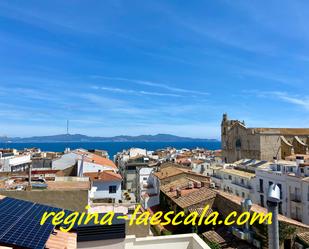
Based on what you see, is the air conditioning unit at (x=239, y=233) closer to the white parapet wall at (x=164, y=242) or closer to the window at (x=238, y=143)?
the white parapet wall at (x=164, y=242)

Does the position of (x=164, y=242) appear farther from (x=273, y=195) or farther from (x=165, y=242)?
(x=273, y=195)

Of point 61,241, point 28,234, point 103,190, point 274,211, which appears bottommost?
point 103,190

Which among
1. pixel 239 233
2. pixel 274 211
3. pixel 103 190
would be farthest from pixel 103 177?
pixel 274 211

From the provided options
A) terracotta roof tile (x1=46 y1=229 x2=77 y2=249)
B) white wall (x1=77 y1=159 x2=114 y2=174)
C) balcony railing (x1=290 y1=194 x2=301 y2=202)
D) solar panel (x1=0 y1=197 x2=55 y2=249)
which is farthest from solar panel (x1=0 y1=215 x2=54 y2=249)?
white wall (x1=77 y1=159 x2=114 y2=174)

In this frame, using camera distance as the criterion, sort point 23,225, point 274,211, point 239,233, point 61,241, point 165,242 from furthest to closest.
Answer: point 239,233 < point 165,242 < point 23,225 < point 61,241 < point 274,211

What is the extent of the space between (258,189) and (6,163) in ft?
151

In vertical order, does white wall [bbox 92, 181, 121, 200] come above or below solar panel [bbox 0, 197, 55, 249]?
below

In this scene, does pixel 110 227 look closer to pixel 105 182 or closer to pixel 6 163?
pixel 105 182

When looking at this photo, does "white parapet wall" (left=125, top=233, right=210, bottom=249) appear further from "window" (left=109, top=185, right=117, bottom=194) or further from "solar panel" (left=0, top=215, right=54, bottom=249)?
"window" (left=109, top=185, right=117, bottom=194)

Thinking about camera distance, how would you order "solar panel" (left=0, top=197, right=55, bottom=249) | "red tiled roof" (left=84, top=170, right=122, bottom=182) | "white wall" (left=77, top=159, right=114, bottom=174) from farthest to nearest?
"white wall" (left=77, top=159, right=114, bottom=174)
"red tiled roof" (left=84, top=170, right=122, bottom=182)
"solar panel" (left=0, top=197, right=55, bottom=249)

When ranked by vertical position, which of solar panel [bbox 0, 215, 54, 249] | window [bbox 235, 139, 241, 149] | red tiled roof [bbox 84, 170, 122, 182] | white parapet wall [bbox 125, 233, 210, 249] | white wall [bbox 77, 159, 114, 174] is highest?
window [bbox 235, 139, 241, 149]

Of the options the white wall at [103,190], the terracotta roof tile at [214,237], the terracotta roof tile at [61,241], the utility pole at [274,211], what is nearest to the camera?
the utility pole at [274,211]

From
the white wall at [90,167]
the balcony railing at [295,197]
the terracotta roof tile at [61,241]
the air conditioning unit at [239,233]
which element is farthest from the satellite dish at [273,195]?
the white wall at [90,167]

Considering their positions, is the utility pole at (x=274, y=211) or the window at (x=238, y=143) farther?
the window at (x=238, y=143)
